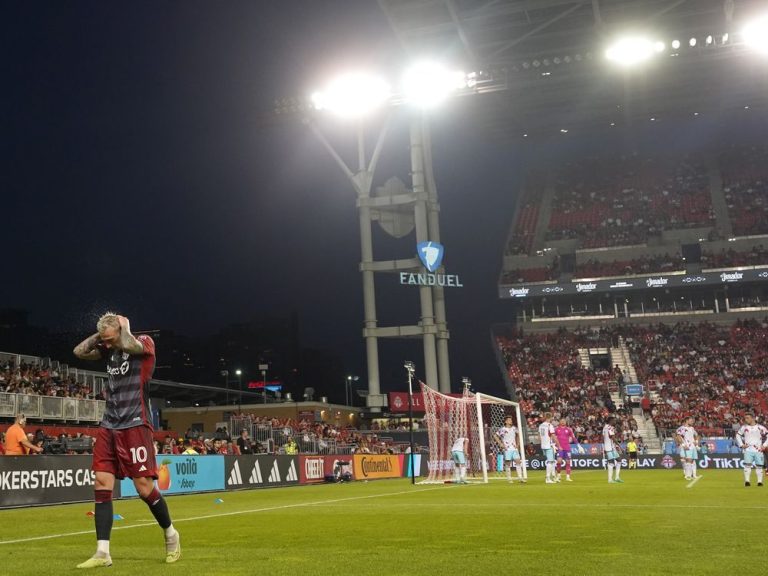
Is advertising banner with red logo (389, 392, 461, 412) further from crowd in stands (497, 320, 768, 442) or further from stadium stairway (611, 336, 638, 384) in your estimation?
stadium stairway (611, 336, 638, 384)

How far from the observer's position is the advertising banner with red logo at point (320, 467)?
32.8m

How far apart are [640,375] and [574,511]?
151 ft

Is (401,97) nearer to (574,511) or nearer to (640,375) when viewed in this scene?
(640,375)

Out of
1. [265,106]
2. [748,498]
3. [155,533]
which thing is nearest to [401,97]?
[265,106]

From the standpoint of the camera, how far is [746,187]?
226ft

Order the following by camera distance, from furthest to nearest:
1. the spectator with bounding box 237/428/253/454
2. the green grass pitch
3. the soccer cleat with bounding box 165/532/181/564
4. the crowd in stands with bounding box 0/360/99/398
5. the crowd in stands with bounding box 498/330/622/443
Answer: the crowd in stands with bounding box 498/330/622/443, the spectator with bounding box 237/428/253/454, the crowd in stands with bounding box 0/360/99/398, the soccer cleat with bounding box 165/532/181/564, the green grass pitch

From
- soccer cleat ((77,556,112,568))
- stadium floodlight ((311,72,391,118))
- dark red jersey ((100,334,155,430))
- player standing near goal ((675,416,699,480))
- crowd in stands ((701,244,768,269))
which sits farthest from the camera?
crowd in stands ((701,244,768,269))

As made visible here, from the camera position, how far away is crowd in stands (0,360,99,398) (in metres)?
33.2

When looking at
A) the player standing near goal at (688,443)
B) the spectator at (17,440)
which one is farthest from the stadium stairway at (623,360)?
the spectator at (17,440)

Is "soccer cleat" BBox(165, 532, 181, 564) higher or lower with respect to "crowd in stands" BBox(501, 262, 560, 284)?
lower

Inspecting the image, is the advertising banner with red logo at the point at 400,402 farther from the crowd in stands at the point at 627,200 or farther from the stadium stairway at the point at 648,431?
the crowd in stands at the point at 627,200

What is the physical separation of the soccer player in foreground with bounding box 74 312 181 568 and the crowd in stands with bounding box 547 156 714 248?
63.3m

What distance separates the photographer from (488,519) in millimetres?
11805

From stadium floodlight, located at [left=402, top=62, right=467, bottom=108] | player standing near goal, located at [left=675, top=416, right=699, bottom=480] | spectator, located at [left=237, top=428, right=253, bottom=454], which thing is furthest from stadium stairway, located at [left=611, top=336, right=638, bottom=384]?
spectator, located at [left=237, top=428, right=253, bottom=454]
